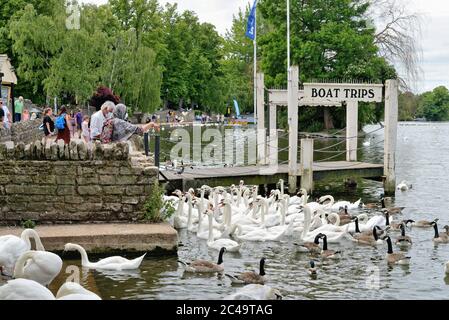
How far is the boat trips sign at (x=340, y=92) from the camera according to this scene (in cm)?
2375

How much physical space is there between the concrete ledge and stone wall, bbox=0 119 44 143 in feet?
15.9

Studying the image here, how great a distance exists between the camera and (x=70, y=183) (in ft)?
41.3

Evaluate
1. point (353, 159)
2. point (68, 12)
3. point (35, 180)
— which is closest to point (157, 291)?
point (35, 180)

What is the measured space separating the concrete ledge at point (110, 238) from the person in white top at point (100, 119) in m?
2.90

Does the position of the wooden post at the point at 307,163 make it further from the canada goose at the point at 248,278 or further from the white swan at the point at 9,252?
the white swan at the point at 9,252

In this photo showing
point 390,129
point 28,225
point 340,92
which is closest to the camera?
point 28,225

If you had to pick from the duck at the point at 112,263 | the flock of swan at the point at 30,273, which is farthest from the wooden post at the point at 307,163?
the flock of swan at the point at 30,273

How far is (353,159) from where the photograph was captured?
2645 centimetres

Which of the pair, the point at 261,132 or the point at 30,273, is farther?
the point at 261,132

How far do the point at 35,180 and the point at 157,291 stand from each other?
337 cm

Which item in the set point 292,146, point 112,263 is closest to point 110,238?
point 112,263

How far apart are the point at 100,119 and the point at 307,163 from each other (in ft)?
30.0

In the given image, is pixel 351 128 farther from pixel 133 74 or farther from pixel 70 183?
pixel 133 74

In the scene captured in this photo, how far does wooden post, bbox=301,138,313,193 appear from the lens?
72.7 feet
